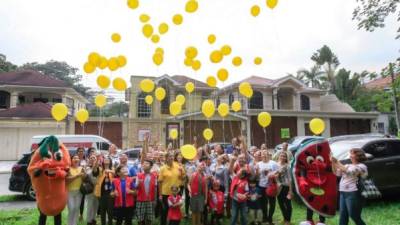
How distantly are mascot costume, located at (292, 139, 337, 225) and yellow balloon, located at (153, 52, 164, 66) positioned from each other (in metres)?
4.20

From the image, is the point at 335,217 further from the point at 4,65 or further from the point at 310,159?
the point at 4,65

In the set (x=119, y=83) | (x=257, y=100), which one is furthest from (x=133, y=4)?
(x=257, y=100)

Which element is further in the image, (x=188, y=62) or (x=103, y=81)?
(x=188, y=62)

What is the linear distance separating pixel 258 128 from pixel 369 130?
9.58m

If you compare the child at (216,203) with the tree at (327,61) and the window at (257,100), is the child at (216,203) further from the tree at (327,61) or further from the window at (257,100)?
the tree at (327,61)

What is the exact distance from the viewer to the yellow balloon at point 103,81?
7.08 metres

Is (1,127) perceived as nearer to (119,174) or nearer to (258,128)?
(258,128)

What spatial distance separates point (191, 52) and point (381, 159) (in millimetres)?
4811

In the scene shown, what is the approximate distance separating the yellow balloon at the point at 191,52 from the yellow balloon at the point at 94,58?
197 centimetres

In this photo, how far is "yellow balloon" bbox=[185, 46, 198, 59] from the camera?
755cm

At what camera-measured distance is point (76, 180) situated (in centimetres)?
539

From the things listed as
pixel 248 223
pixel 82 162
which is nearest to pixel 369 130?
pixel 248 223

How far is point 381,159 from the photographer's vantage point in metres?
7.06

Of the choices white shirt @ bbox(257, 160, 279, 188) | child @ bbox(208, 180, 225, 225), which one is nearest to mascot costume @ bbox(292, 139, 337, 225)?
white shirt @ bbox(257, 160, 279, 188)
